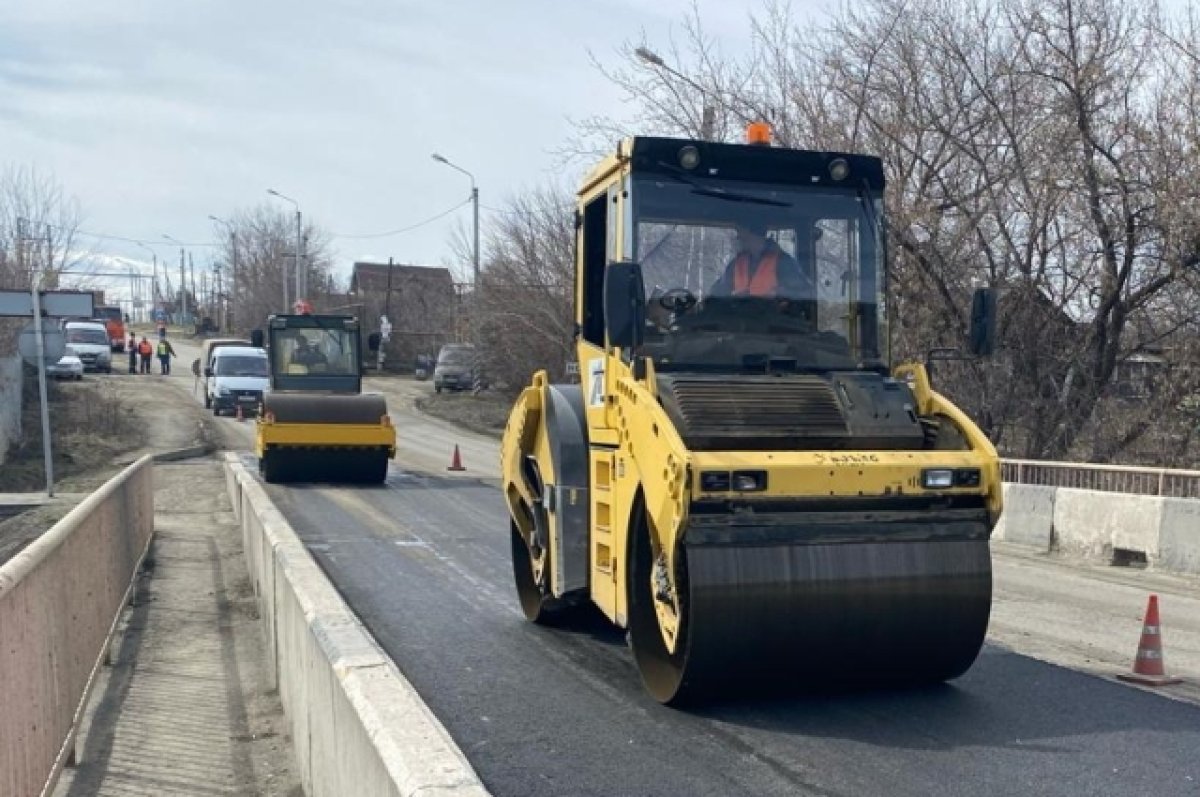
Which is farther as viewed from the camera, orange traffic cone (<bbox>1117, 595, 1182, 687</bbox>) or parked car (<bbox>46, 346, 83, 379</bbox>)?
parked car (<bbox>46, 346, 83, 379</bbox>)

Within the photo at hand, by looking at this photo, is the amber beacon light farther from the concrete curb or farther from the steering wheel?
the concrete curb

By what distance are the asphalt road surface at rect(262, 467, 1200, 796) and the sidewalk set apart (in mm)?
1016

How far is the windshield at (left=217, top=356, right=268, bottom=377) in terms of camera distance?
34094mm

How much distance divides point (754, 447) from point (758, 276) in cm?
130

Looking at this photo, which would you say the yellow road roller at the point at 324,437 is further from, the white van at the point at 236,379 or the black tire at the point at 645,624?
the white van at the point at 236,379

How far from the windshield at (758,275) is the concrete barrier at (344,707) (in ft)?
7.45

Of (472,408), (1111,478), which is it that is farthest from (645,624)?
(472,408)

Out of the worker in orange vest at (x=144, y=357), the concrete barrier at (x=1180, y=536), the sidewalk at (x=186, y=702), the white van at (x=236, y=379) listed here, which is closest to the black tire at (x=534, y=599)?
the sidewalk at (x=186, y=702)

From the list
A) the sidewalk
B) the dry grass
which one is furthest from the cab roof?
the dry grass

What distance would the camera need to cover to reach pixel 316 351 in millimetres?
20891

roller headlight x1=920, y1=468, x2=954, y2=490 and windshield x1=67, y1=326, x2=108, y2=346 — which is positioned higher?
windshield x1=67, y1=326, x2=108, y2=346

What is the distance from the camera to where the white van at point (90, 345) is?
148ft

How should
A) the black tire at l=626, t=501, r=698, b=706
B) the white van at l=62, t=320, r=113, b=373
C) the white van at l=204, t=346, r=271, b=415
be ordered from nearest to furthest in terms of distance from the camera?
the black tire at l=626, t=501, r=698, b=706 < the white van at l=204, t=346, r=271, b=415 < the white van at l=62, t=320, r=113, b=373

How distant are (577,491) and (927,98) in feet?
42.9
